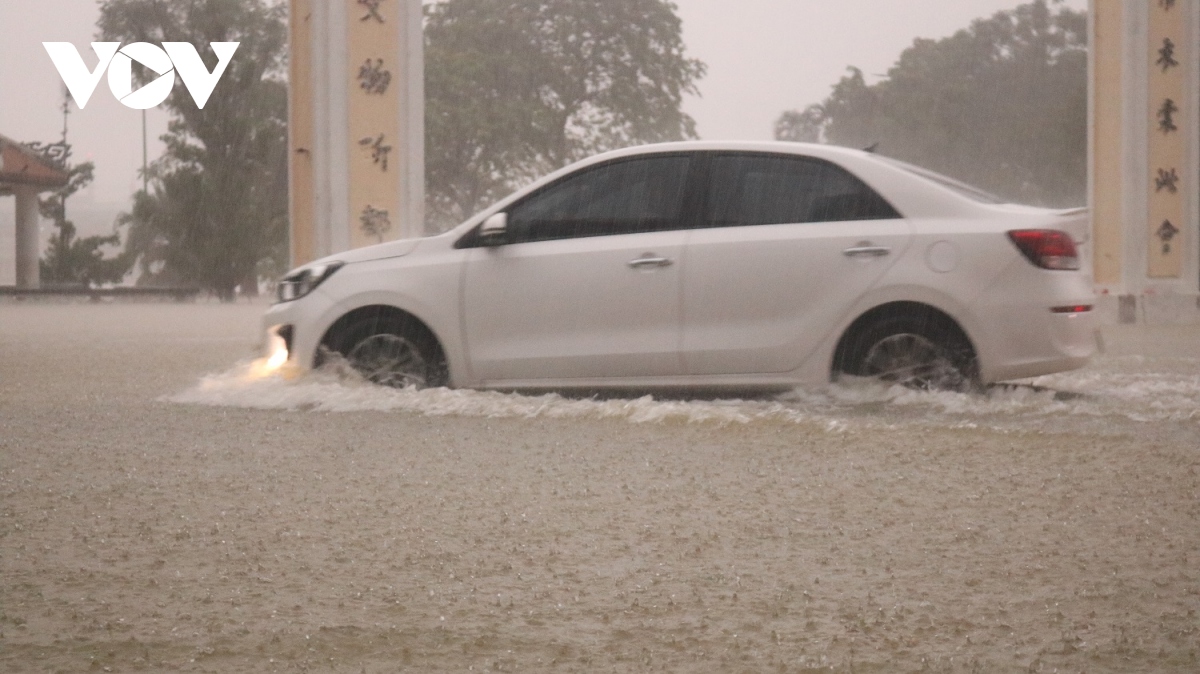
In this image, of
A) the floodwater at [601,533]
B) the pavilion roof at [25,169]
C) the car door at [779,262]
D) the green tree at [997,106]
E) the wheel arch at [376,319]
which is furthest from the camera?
the green tree at [997,106]

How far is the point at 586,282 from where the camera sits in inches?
292

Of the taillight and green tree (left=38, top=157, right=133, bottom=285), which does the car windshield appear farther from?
green tree (left=38, top=157, right=133, bottom=285)

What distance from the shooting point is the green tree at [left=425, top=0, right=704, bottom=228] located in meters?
41.2

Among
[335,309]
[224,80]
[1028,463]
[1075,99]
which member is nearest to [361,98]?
[335,309]

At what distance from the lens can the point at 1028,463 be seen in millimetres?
5527

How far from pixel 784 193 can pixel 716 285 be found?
0.65 meters

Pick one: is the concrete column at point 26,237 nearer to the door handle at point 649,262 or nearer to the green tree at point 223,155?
the green tree at point 223,155

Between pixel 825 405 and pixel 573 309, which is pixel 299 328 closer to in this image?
pixel 573 309

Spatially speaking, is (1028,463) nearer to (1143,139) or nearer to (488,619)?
(488,619)

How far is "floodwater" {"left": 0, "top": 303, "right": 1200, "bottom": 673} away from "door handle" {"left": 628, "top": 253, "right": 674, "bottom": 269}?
745mm

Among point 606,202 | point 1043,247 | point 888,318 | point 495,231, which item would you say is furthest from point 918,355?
point 495,231

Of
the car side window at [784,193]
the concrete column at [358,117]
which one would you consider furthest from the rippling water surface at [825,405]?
the concrete column at [358,117]

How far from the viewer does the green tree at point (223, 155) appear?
41844 mm

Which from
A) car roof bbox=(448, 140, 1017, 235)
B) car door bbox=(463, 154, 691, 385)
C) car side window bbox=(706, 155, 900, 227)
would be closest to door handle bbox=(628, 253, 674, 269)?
car door bbox=(463, 154, 691, 385)
